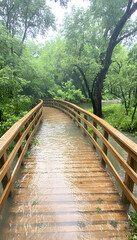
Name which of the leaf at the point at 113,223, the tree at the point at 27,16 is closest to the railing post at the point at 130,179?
the leaf at the point at 113,223

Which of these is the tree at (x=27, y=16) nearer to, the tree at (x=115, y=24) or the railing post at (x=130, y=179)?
the tree at (x=115, y=24)

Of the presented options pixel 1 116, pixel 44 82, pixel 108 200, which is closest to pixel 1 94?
pixel 1 116

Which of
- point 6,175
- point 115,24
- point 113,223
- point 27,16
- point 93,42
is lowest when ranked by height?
point 113,223

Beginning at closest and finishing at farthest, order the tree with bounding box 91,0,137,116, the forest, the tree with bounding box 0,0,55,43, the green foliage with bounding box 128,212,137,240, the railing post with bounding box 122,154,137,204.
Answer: the green foliage with bounding box 128,212,137,240 < the railing post with bounding box 122,154,137,204 < the tree with bounding box 91,0,137,116 < the forest < the tree with bounding box 0,0,55,43

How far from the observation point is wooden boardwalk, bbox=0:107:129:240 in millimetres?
1954

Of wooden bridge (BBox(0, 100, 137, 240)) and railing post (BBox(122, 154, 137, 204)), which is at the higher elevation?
railing post (BBox(122, 154, 137, 204))

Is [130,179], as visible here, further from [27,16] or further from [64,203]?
[27,16]

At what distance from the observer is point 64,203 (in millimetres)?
2422

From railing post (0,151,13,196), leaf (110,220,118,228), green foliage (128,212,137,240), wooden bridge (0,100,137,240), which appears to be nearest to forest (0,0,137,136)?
wooden bridge (0,100,137,240)

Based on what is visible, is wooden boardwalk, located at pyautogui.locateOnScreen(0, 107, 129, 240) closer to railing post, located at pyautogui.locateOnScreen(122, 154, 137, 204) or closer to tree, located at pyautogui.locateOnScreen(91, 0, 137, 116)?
railing post, located at pyautogui.locateOnScreen(122, 154, 137, 204)

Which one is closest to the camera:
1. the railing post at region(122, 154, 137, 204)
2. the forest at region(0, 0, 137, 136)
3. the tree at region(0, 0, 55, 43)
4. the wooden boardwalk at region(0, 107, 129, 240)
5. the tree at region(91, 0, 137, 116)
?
the wooden boardwalk at region(0, 107, 129, 240)

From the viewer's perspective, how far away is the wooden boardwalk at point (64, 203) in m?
1.95

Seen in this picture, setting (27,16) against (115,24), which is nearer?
(115,24)

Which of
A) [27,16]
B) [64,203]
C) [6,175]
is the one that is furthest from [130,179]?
[27,16]
